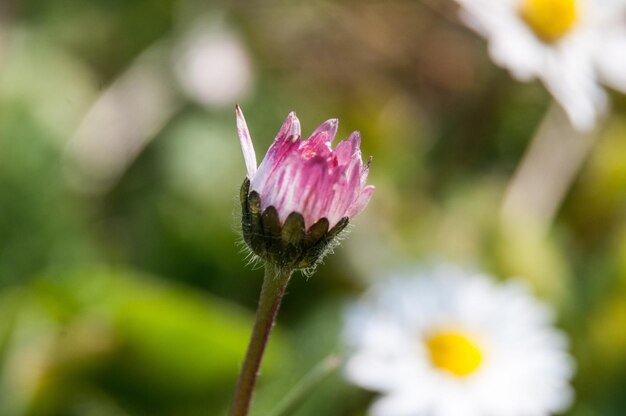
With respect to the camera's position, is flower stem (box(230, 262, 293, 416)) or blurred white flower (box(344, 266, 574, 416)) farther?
blurred white flower (box(344, 266, 574, 416))

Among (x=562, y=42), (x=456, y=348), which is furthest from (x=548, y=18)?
(x=456, y=348)

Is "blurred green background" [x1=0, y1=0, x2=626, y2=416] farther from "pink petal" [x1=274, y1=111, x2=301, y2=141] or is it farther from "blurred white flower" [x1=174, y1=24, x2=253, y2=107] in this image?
"pink petal" [x1=274, y1=111, x2=301, y2=141]

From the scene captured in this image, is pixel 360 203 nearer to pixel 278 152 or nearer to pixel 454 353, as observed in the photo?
pixel 278 152

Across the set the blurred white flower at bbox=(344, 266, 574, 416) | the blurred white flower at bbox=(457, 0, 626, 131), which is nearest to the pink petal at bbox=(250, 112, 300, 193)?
the blurred white flower at bbox=(344, 266, 574, 416)

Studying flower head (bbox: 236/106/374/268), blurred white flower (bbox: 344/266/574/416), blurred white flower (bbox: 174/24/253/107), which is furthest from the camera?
blurred white flower (bbox: 174/24/253/107)

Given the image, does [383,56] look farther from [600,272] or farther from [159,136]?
[600,272]

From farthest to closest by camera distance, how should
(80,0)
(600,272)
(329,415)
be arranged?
(80,0) → (600,272) → (329,415)

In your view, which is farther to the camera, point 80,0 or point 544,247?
point 80,0

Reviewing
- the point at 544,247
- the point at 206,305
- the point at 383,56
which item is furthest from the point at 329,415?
the point at 383,56
